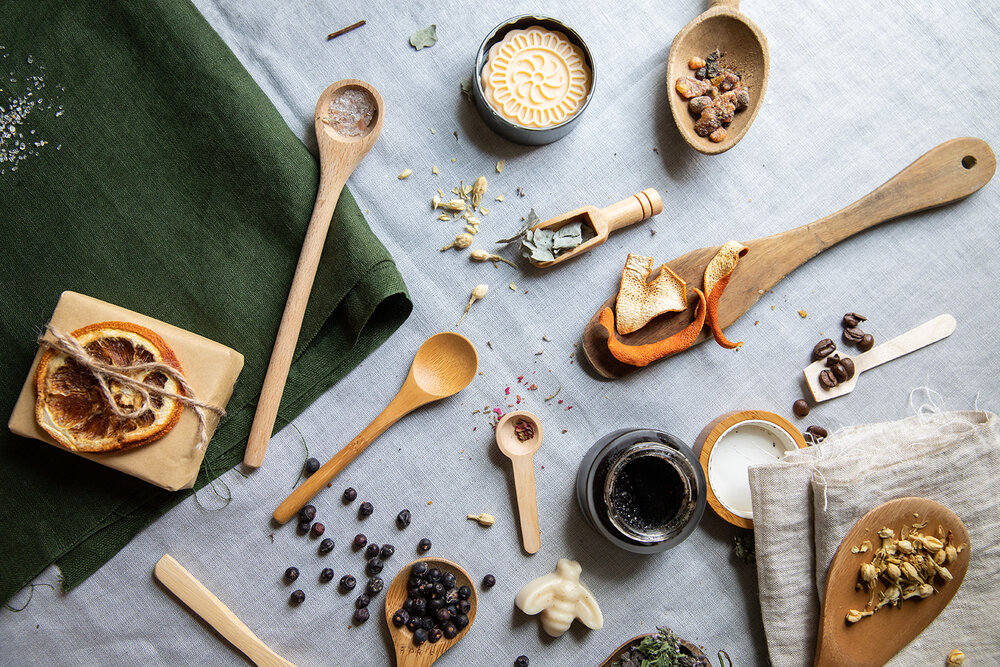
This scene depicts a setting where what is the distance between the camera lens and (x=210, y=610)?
62.9 inches

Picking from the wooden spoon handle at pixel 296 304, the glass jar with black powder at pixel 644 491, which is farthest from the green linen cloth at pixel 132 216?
the glass jar with black powder at pixel 644 491

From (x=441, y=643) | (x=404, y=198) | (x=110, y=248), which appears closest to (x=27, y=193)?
(x=110, y=248)

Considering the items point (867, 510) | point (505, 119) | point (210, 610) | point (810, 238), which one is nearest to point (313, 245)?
point (505, 119)

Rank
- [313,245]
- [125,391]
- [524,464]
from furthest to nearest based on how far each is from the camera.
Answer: [524,464]
[313,245]
[125,391]

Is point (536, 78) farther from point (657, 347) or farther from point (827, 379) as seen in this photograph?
point (827, 379)

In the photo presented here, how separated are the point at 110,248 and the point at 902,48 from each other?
2164 millimetres

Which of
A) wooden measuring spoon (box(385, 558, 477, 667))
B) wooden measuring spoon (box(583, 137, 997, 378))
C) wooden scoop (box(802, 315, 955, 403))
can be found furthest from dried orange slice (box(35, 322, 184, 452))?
wooden scoop (box(802, 315, 955, 403))

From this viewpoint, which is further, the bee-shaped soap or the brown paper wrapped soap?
the bee-shaped soap

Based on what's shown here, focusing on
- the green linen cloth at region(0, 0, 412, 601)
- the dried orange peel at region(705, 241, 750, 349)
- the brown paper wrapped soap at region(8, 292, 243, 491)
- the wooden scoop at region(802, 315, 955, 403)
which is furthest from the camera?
the wooden scoop at region(802, 315, 955, 403)

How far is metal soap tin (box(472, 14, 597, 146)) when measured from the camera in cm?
158

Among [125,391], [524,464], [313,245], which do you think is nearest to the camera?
[125,391]

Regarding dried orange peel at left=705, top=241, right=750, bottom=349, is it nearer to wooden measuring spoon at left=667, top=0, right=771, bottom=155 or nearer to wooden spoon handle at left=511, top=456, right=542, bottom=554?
wooden measuring spoon at left=667, top=0, right=771, bottom=155

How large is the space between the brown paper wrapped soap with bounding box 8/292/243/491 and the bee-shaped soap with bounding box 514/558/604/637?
89 centimetres

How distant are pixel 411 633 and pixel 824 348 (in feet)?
4.34
